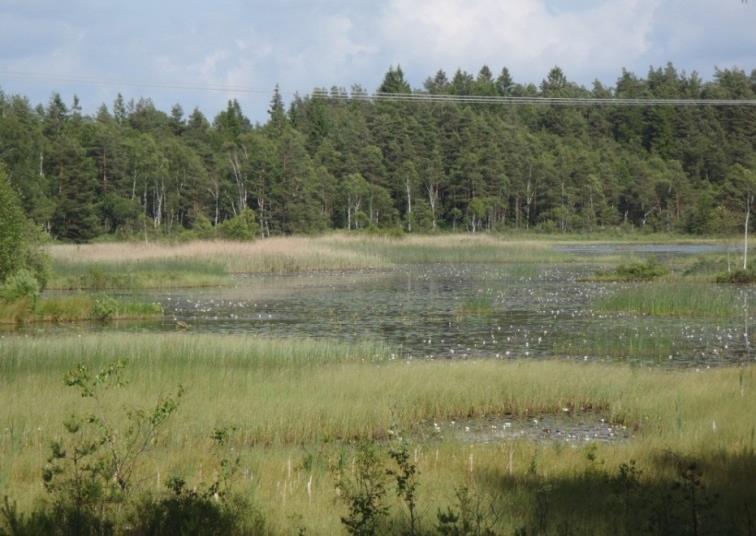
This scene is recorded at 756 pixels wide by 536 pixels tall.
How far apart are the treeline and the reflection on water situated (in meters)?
26.2

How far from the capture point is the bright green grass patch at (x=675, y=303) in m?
27.2

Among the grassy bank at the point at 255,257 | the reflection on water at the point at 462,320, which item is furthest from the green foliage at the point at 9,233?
the grassy bank at the point at 255,257

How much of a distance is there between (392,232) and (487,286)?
105 ft

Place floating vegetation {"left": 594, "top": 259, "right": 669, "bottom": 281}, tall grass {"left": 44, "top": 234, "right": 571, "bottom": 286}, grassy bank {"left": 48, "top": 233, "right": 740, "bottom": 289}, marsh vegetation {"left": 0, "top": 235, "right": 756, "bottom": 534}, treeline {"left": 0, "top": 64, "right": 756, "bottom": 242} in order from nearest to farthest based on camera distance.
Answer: marsh vegetation {"left": 0, "top": 235, "right": 756, "bottom": 534} → floating vegetation {"left": 594, "top": 259, "right": 669, "bottom": 281} → grassy bank {"left": 48, "top": 233, "right": 740, "bottom": 289} → tall grass {"left": 44, "top": 234, "right": 571, "bottom": 286} → treeline {"left": 0, "top": 64, "right": 756, "bottom": 242}

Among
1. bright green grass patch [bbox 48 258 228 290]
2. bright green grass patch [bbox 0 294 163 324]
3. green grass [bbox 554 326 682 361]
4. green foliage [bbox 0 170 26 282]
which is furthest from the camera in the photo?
bright green grass patch [bbox 48 258 228 290]

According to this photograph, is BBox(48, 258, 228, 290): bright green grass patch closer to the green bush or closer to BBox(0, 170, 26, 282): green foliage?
BBox(0, 170, 26, 282): green foliage

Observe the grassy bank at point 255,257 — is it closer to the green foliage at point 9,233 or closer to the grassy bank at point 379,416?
the green foliage at point 9,233

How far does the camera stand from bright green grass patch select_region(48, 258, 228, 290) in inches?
1577

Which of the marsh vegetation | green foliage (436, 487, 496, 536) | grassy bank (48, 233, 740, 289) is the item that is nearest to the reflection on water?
the marsh vegetation

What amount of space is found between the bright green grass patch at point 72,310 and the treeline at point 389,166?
33396mm

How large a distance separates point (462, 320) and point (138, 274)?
19875 millimetres

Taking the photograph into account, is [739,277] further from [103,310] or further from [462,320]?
[103,310]

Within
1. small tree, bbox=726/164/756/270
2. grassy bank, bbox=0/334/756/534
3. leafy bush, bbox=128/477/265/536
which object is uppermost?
small tree, bbox=726/164/756/270

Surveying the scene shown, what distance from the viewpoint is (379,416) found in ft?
41.9
